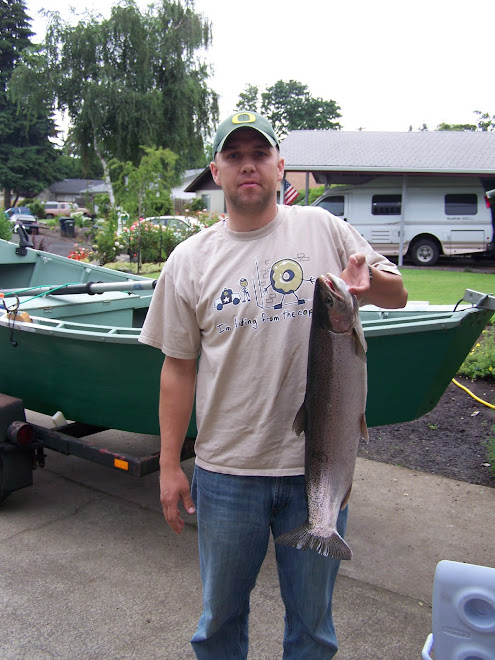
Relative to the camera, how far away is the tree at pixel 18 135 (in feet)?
171

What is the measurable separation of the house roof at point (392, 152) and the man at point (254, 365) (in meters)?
17.4

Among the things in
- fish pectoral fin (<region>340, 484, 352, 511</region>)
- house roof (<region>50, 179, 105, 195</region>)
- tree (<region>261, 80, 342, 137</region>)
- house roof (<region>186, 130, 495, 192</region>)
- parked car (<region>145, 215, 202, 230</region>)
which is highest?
tree (<region>261, 80, 342, 137</region>)

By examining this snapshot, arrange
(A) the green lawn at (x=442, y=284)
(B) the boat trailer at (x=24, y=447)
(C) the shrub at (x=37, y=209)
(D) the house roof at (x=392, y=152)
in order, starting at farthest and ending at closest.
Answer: (C) the shrub at (x=37, y=209) < (D) the house roof at (x=392, y=152) < (A) the green lawn at (x=442, y=284) < (B) the boat trailer at (x=24, y=447)

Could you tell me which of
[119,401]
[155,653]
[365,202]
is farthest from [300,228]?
[365,202]

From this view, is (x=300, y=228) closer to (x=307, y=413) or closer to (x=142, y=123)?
(x=307, y=413)

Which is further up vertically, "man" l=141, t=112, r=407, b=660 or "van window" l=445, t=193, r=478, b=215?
"van window" l=445, t=193, r=478, b=215

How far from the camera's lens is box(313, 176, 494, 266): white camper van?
60.1 ft

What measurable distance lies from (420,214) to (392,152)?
2774mm

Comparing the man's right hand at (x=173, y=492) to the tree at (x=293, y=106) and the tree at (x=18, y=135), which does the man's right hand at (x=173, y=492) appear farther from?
the tree at (x=293, y=106)

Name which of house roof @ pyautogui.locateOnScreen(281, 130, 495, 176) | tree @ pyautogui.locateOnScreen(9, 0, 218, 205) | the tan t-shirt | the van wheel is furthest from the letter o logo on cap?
tree @ pyautogui.locateOnScreen(9, 0, 218, 205)

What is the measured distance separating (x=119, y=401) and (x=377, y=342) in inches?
64.7

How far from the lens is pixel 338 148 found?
2092 centimetres

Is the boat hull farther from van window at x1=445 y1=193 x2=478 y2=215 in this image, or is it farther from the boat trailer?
van window at x1=445 y1=193 x2=478 y2=215

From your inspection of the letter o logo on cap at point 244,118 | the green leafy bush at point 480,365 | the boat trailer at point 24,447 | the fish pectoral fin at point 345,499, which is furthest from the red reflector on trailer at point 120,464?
the green leafy bush at point 480,365
